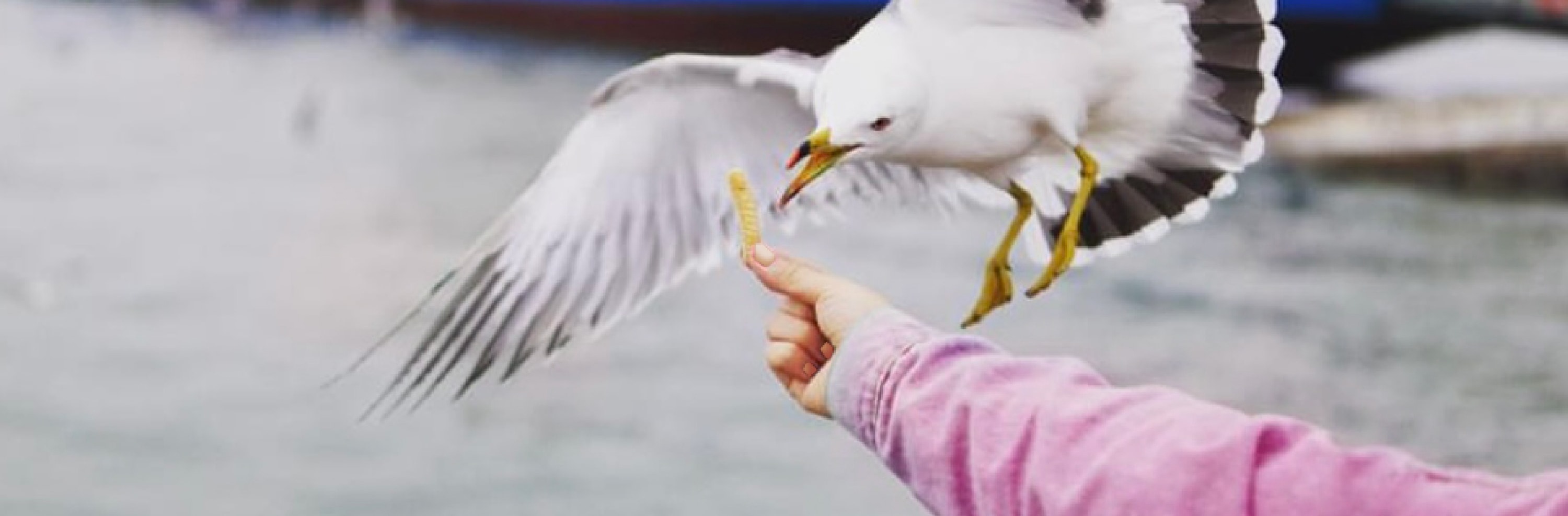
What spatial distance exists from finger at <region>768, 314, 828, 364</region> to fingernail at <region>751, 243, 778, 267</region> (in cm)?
2

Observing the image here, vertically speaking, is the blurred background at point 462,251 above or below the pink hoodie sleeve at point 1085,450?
below

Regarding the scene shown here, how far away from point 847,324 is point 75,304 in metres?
1.49

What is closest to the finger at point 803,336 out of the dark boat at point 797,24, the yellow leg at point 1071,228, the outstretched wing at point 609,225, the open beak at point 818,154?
the open beak at point 818,154

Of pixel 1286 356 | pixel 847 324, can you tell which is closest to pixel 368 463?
pixel 1286 356

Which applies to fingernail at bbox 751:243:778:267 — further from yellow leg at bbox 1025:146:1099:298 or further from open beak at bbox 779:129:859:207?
yellow leg at bbox 1025:146:1099:298

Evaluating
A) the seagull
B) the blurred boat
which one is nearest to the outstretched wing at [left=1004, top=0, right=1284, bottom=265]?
the seagull

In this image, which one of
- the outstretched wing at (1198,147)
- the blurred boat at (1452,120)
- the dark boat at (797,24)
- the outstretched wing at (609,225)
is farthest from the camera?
the blurred boat at (1452,120)

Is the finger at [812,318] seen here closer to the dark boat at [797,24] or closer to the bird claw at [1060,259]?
the bird claw at [1060,259]

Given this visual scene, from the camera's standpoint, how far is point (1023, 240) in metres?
0.88

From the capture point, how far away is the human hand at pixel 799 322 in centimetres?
51

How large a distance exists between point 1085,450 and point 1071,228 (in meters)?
0.38

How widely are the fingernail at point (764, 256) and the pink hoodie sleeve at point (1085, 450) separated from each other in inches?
1.8

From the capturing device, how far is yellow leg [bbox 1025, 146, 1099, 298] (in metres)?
0.77

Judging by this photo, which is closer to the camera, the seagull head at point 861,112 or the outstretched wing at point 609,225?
the seagull head at point 861,112
